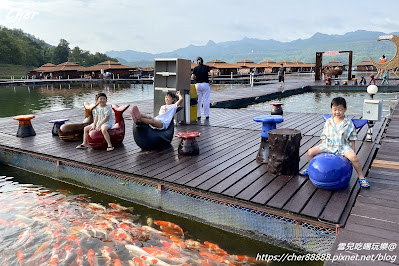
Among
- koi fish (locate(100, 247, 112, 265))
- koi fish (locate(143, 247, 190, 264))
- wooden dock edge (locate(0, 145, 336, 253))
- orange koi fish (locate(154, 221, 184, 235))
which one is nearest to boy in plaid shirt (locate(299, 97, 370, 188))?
wooden dock edge (locate(0, 145, 336, 253))

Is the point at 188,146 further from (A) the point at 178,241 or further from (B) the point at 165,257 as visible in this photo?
(B) the point at 165,257

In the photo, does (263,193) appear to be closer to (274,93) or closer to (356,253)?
(356,253)

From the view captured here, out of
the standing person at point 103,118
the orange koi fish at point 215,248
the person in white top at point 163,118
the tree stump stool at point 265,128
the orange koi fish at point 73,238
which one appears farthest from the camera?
the standing person at point 103,118

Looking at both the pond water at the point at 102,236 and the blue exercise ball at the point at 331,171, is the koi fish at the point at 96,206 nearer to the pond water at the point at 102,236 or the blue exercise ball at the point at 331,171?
the pond water at the point at 102,236

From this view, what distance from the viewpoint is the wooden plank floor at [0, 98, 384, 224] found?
3.83 m

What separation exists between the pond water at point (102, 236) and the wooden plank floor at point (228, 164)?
1.82ft

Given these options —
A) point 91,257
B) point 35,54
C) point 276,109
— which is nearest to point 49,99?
point 276,109

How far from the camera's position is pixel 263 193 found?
13.4 ft

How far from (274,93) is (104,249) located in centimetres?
1636

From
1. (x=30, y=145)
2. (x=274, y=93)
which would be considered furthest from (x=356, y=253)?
(x=274, y=93)

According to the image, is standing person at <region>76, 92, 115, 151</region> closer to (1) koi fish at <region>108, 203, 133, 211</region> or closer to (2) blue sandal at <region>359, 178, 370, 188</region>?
(1) koi fish at <region>108, 203, 133, 211</region>

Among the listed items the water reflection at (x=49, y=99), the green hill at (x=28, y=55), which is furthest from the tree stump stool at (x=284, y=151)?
the green hill at (x=28, y=55)

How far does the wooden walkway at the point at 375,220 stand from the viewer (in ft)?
9.39

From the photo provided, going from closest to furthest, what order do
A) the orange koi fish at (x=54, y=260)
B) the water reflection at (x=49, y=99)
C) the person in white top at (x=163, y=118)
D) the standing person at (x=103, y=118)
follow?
the orange koi fish at (x=54, y=260), the person in white top at (x=163, y=118), the standing person at (x=103, y=118), the water reflection at (x=49, y=99)
